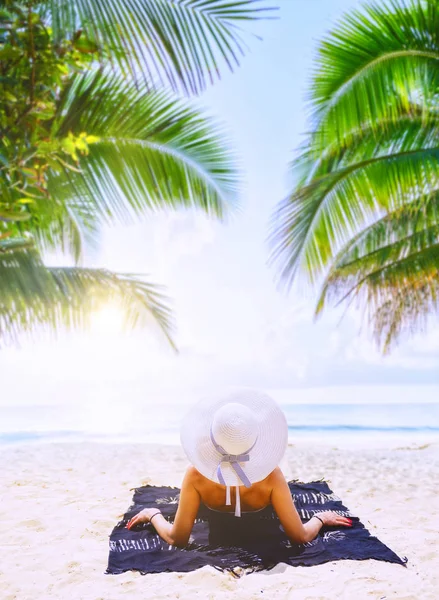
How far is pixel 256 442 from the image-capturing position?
2.88 metres

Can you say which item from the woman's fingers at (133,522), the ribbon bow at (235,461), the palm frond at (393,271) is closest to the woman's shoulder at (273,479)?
the ribbon bow at (235,461)

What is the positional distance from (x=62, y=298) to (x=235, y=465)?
2881 mm

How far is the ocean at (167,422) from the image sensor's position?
14.7 meters

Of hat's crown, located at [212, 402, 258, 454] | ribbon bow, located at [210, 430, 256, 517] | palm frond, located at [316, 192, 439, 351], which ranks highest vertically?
palm frond, located at [316, 192, 439, 351]

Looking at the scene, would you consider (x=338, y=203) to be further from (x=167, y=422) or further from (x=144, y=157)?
(x=167, y=422)

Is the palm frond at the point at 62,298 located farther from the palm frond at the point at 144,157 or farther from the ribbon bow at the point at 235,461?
the ribbon bow at the point at 235,461

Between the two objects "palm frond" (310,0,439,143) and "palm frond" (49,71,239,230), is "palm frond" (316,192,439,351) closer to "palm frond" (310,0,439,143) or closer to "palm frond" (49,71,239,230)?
"palm frond" (310,0,439,143)

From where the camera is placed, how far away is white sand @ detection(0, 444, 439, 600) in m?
2.48

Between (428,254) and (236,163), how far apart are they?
235cm

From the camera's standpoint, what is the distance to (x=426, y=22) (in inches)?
175

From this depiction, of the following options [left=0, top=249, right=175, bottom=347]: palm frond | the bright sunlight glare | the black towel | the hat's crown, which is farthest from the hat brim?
the bright sunlight glare

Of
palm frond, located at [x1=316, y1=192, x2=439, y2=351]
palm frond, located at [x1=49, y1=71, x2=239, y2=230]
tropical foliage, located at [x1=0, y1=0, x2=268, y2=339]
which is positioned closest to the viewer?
tropical foliage, located at [x1=0, y1=0, x2=268, y2=339]

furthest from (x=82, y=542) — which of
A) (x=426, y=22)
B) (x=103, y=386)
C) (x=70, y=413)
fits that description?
(x=103, y=386)

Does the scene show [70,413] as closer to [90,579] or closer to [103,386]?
[103,386]
